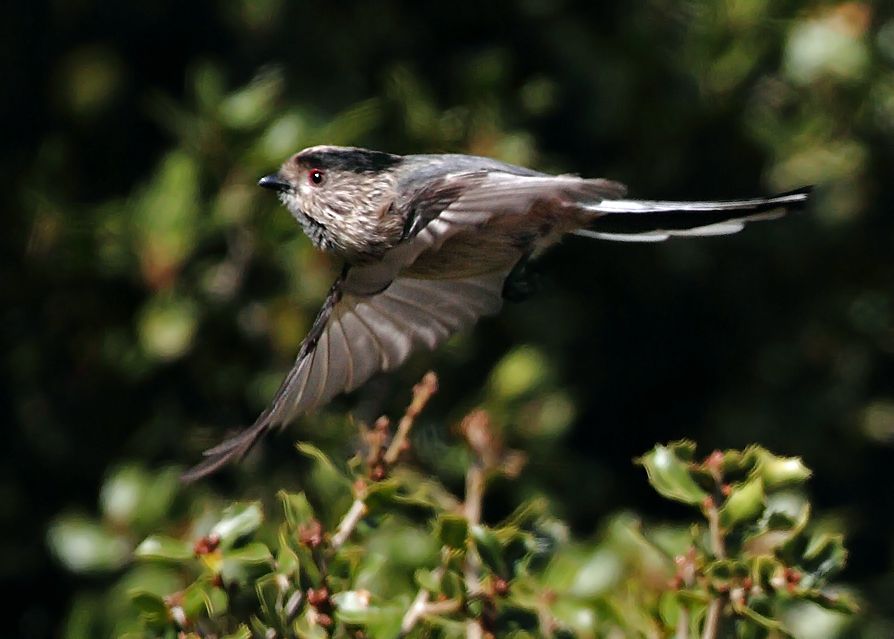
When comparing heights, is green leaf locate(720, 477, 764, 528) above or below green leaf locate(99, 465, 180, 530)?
above

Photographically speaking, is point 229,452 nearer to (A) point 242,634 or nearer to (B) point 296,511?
(B) point 296,511

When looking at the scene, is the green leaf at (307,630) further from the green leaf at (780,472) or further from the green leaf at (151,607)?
the green leaf at (780,472)

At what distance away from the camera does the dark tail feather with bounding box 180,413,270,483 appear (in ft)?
7.32

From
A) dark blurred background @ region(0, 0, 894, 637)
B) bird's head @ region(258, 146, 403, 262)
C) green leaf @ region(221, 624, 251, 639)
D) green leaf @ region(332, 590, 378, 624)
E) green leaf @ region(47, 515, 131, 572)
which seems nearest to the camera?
green leaf @ region(221, 624, 251, 639)

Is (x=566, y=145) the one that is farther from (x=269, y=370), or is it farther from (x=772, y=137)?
(x=269, y=370)

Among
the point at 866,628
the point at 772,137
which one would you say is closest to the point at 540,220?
the point at 866,628

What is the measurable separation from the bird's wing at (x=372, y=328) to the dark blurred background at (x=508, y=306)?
24.5 inches

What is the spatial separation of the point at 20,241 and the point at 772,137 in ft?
6.43

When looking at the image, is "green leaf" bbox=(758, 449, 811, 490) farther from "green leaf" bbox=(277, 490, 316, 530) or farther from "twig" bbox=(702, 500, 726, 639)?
"green leaf" bbox=(277, 490, 316, 530)

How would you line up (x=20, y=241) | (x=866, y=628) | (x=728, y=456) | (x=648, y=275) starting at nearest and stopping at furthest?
(x=728, y=456) → (x=866, y=628) → (x=20, y=241) → (x=648, y=275)

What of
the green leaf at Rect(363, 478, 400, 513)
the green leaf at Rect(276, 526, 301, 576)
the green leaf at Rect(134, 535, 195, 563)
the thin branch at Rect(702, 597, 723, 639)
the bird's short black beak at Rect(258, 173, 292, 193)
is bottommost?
the thin branch at Rect(702, 597, 723, 639)

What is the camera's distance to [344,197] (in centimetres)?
295

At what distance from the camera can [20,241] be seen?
371 cm

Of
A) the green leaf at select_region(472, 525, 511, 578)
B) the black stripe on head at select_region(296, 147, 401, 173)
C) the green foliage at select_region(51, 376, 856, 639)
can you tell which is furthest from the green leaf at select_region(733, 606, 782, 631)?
the black stripe on head at select_region(296, 147, 401, 173)
